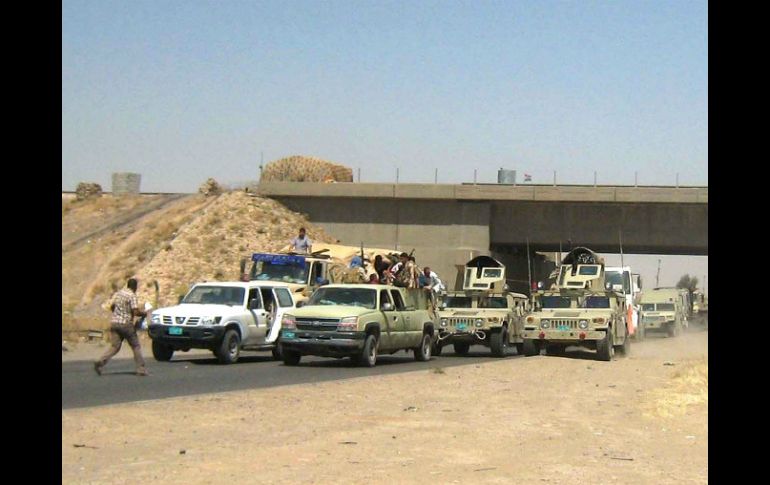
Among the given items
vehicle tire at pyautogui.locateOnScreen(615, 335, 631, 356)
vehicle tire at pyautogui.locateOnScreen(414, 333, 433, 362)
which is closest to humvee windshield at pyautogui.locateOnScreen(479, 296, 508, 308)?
vehicle tire at pyautogui.locateOnScreen(615, 335, 631, 356)

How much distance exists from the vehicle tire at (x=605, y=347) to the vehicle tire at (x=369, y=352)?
6.41 m

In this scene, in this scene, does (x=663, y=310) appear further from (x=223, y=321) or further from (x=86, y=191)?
(x=86, y=191)

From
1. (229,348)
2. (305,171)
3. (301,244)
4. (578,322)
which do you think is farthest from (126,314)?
(305,171)

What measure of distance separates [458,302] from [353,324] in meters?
7.63

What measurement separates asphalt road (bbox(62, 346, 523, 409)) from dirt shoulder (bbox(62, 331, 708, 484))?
102cm

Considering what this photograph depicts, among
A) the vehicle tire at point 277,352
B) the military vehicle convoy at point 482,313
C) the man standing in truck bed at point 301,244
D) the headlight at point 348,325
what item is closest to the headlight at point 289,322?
the headlight at point 348,325

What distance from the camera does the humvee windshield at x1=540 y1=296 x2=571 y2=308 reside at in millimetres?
29906

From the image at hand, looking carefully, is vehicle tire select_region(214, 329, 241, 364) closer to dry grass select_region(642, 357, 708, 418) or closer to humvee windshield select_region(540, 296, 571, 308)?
humvee windshield select_region(540, 296, 571, 308)

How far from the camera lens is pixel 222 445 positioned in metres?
12.2

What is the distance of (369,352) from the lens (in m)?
24.5

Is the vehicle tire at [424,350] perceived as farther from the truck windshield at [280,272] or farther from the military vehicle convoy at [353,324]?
the truck windshield at [280,272]

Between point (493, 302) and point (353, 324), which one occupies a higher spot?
point (493, 302)
